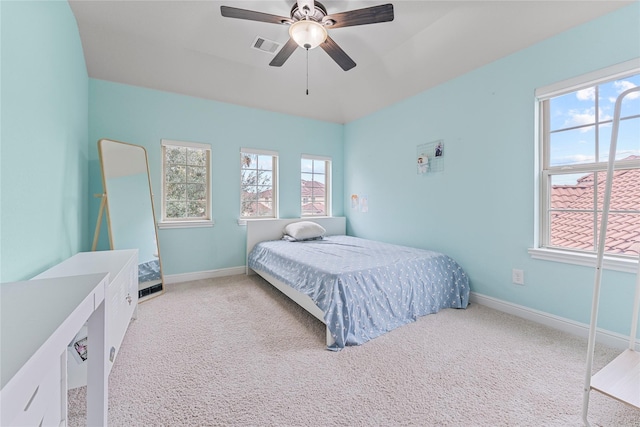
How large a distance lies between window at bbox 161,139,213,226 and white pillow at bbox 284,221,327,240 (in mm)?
1085

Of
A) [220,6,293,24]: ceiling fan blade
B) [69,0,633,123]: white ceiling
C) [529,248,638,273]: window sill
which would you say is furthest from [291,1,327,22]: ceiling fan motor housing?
[529,248,638,273]: window sill

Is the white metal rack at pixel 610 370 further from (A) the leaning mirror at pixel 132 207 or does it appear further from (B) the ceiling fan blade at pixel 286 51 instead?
(A) the leaning mirror at pixel 132 207

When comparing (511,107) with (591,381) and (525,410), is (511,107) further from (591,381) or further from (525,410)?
(525,410)

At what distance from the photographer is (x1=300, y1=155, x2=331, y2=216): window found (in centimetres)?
428

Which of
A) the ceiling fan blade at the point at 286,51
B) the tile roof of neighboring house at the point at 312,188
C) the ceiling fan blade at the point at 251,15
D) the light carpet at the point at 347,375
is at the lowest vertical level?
the light carpet at the point at 347,375

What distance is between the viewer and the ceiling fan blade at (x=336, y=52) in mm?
2054

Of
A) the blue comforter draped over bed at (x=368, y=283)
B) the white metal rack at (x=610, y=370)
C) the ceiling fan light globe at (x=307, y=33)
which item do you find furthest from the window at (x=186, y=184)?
the white metal rack at (x=610, y=370)

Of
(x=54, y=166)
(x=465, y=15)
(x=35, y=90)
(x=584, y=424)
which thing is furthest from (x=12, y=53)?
(x=584, y=424)

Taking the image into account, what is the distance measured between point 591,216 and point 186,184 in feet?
13.6

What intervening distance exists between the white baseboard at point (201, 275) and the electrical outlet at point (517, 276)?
317 cm

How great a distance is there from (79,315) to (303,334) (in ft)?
5.29

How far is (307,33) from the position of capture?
188cm

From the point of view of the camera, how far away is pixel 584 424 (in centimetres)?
121

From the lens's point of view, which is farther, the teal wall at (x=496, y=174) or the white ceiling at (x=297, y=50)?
the white ceiling at (x=297, y=50)
